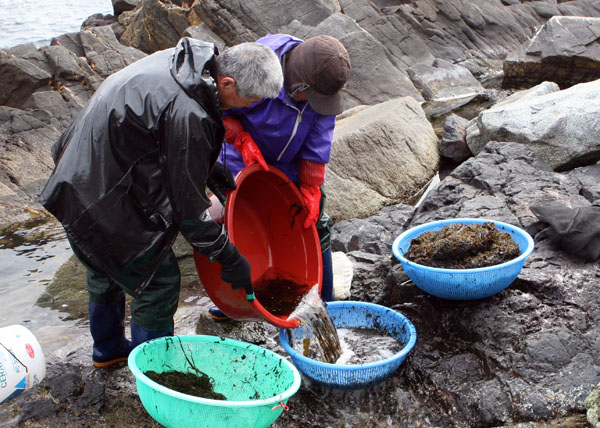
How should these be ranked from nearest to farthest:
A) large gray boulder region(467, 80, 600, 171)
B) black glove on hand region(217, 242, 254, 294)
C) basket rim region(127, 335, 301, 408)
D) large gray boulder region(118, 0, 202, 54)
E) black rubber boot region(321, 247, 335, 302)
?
basket rim region(127, 335, 301, 408), black glove on hand region(217, 242, 254, 294), black rubber boot region(321, 247, 335, 302), large gray boulder region(467, 80, 600, 171), large gray boulder region(118, 0, 202, 54)

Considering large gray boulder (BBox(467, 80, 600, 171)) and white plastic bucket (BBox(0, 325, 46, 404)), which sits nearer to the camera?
white plastic bucket (BBox(0, 325, 46, 404))

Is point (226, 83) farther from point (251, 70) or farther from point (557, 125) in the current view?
point (557, 125)

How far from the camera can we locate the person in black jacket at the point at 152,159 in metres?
2.40

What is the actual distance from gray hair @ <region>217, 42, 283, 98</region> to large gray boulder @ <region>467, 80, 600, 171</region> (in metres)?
4.82

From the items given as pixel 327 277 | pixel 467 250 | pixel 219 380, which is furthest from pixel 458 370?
pixel 219 380

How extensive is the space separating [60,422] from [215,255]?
1165mm

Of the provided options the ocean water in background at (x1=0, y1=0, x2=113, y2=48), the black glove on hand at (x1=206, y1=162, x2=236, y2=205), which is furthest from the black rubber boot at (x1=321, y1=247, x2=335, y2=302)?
the ocean water in background at (x1=0, y1=0, x2=113, y2=48)

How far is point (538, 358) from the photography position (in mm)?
3088

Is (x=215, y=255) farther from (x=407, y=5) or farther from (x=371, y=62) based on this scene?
(x=407, y=5)

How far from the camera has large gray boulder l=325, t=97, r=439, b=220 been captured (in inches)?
270

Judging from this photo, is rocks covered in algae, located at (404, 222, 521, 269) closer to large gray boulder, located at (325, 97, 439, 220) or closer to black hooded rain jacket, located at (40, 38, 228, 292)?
black hooded rain jacket, located at (40, 38, 228, 292)

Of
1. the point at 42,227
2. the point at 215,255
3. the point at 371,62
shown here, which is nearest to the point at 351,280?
the point at 215,255

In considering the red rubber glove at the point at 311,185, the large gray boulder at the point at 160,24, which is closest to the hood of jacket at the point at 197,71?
the red rubber glove at the point at 311,185

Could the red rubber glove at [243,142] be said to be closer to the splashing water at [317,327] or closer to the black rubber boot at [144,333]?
the splashing water at [317,327]
